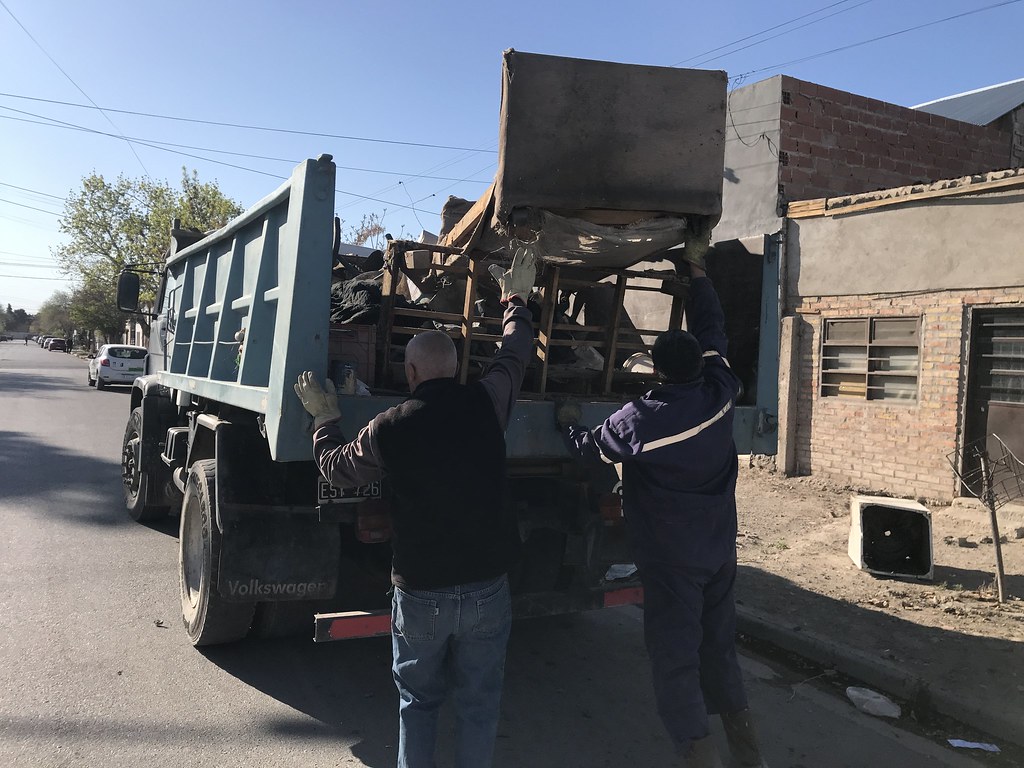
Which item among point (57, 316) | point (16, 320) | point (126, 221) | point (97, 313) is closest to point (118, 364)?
point (126, 221)

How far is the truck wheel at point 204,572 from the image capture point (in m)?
3.55

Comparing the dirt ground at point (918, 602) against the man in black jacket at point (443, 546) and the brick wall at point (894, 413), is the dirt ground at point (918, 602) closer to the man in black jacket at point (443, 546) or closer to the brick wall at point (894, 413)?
the brick wall at point (894, 413)

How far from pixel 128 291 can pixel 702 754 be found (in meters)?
6.45

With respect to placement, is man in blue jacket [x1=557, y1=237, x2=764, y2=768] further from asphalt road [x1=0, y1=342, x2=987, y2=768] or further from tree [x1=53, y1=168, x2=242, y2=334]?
tree [x1=53, y1=168, x2=242, y2=334]

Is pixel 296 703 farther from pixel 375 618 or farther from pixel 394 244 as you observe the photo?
pixel 394 244

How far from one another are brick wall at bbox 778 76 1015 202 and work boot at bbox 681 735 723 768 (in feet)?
27.0

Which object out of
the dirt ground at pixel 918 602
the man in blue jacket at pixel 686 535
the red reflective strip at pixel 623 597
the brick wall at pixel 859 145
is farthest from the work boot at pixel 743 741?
the brick wall at pixel 859 145

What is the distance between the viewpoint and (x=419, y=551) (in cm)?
242

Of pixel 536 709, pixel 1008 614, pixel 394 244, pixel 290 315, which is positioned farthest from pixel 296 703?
pixel 1008 614

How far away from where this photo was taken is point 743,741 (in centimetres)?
289

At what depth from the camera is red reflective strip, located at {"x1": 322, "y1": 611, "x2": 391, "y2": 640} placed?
3076 millimetres

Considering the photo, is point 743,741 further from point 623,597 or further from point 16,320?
point 16,320

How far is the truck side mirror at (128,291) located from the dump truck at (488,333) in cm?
282

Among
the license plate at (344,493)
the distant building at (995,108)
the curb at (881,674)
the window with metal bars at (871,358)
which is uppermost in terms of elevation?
the distant building at (995,108)
